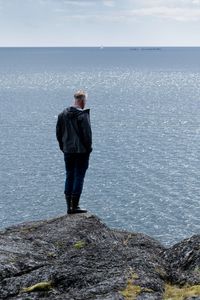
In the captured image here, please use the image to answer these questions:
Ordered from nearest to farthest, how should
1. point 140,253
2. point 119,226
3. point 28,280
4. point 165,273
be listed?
point 28,280, point 165,273, point 140,253, point 119,226

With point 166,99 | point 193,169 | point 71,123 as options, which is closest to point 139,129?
point 193,169

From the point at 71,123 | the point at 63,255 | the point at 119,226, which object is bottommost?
the point at 119,226

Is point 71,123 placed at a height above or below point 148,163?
above

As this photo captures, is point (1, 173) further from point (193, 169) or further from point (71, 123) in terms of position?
point (71, 123)

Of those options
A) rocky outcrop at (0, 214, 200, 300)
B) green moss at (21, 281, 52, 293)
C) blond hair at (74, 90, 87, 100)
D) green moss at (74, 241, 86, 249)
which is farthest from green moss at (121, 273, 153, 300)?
blond hair at (74, 90, 87, 100)

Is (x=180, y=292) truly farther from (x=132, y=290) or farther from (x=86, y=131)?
(x=86, y=131)

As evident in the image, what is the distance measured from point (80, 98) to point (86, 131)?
36.0 inches

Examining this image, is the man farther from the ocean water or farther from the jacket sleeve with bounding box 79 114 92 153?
the ocean water

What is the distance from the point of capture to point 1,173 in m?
65.9

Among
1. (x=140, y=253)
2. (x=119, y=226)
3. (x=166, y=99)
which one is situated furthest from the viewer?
(x=166, y=99)

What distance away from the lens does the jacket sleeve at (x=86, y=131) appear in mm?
13950

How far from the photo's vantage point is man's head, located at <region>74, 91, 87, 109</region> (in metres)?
13.7

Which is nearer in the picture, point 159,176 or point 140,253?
point 140,253

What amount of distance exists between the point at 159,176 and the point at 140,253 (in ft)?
180
